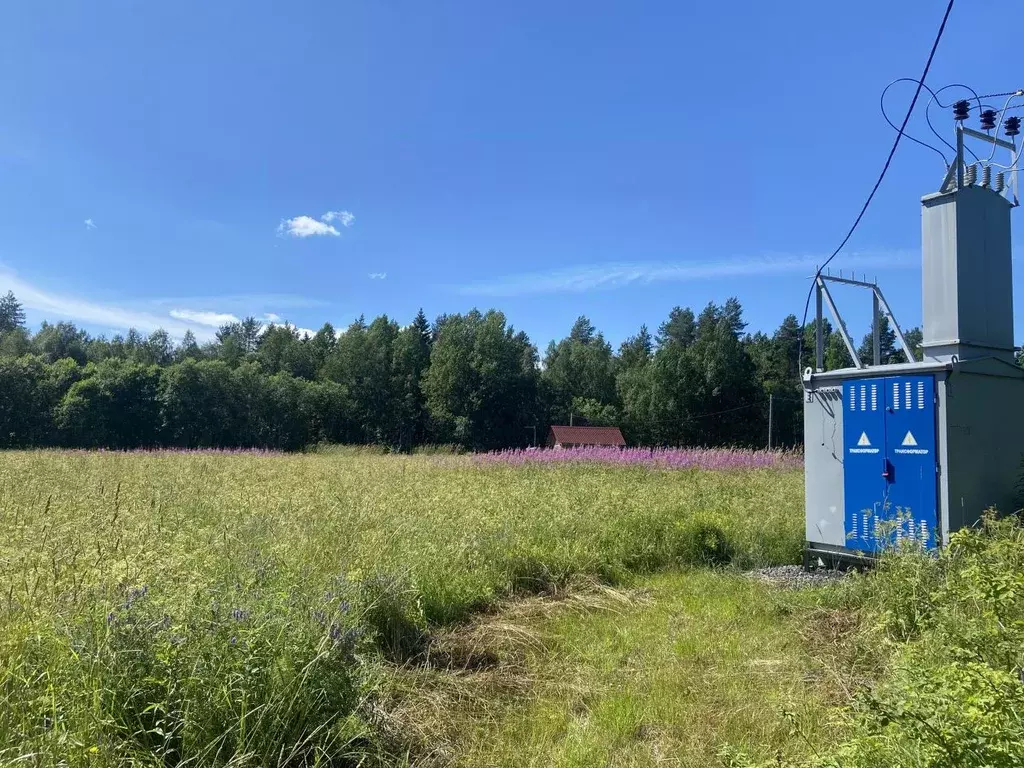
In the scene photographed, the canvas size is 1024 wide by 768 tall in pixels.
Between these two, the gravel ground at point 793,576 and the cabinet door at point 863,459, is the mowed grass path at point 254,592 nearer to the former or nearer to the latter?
the gravel ground at point 793,576

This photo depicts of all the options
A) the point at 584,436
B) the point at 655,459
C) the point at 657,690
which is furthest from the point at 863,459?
the point at 584,436

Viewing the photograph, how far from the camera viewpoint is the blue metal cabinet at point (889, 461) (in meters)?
5.64

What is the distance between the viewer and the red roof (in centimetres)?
4319

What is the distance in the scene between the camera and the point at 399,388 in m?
57.9

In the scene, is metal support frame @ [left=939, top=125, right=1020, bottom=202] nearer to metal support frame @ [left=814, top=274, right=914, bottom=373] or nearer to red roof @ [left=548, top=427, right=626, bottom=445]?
metal support frame @ [left=814, top=274, right=914, bottom=373]

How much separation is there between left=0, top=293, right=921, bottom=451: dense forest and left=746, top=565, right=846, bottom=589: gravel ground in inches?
1469

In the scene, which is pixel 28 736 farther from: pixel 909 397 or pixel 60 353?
pixel 60 353

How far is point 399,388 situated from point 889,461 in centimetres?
5400

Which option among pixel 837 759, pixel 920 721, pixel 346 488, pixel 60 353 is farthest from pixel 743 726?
pixel 60 353

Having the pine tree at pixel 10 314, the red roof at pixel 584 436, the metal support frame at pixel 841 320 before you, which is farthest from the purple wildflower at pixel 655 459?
the pine tree at pixel 10 314

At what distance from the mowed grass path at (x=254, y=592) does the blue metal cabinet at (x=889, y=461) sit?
145cm

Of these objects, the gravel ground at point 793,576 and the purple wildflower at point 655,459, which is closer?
the gravel ground at point 793,576

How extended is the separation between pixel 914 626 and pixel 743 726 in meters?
1.64

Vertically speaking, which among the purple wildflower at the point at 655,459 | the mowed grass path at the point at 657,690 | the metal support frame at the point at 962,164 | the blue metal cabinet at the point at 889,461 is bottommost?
the mowed grass path at the point at 657,690
